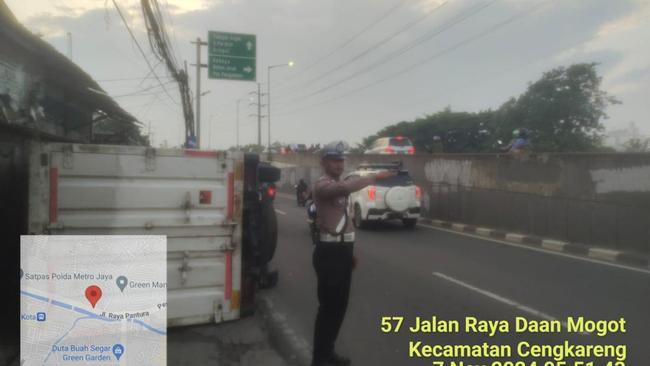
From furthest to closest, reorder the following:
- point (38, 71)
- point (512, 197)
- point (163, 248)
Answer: point (512, 197), point (38, 71), point (163, 248)

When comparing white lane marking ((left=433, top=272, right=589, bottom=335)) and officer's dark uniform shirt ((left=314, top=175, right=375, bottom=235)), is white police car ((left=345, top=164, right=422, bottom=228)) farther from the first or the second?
officer's dark uniform shirt ((left=314, top=175, right=375, bottom=235))

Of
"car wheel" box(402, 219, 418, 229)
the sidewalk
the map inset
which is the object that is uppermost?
the map inset

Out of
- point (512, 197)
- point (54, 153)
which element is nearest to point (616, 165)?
point (512, 197)

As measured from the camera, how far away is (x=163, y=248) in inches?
151

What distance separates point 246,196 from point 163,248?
1.26m

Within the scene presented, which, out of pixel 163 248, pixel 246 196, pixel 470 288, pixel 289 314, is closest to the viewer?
pixel 163 248

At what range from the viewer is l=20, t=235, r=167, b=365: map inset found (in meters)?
3.30

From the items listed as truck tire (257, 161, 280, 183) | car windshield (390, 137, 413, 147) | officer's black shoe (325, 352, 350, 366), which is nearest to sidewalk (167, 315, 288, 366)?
officer's black shoe (325, 352, 350, 366)

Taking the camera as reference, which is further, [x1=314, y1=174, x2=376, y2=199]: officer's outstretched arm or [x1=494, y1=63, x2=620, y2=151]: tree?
[x1=494, y1=63, x2=620, y2=151]: tree

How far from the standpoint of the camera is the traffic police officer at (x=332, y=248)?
362 centimetres

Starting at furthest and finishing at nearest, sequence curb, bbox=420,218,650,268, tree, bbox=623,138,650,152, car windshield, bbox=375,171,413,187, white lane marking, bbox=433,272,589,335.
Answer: tree, bbox=623,138,650,152
car windshield, bbox=375,171,413,187
curb, bbox=420,218,650,268
white lane marking, bbox=433,272,589,335

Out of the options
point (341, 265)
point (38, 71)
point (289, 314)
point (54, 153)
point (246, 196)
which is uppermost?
point (38, 71)

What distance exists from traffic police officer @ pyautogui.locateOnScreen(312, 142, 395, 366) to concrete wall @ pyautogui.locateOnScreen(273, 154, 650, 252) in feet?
24.6

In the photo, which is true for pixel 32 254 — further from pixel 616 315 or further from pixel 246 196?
pixel 616 315
